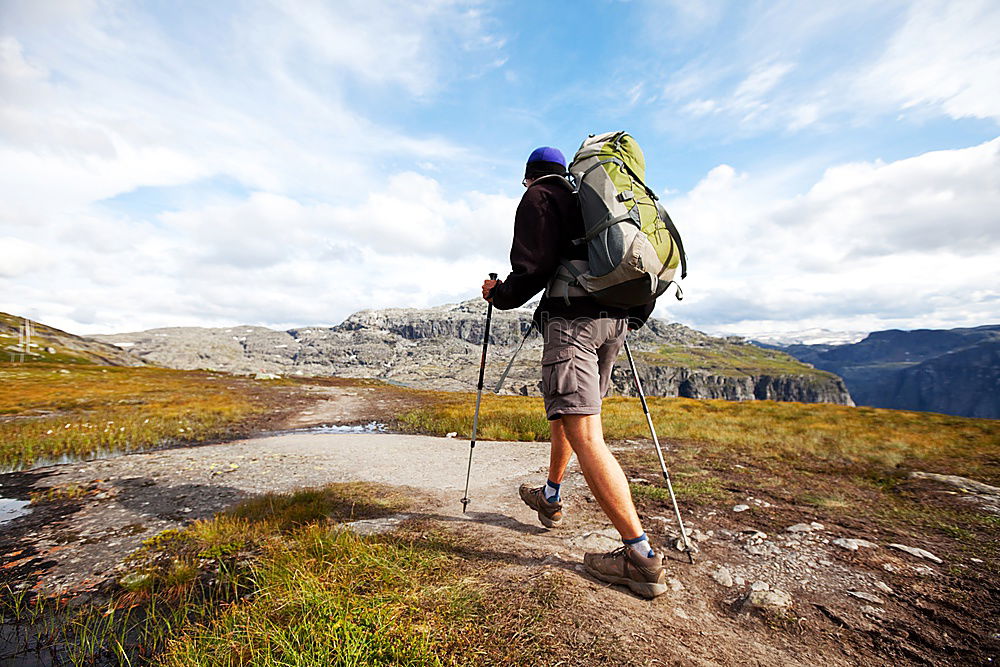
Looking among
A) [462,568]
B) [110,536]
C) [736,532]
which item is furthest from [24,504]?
[736,532]

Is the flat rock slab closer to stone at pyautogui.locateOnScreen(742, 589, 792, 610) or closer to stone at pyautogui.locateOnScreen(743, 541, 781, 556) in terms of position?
stone at pyautogui.locateOnScreen(743, 541, 781, 556)

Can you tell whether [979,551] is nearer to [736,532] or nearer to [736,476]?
[736,532]

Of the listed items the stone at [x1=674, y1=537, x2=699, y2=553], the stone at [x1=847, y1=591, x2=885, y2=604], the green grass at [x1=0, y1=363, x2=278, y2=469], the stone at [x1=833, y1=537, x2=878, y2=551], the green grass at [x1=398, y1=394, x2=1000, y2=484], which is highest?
the green grass at [x1=398, y1=394, x2=1000, y2=484]

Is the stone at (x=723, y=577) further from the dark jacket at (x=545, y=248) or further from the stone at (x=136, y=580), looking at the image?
the stone at (x=136, y=580)

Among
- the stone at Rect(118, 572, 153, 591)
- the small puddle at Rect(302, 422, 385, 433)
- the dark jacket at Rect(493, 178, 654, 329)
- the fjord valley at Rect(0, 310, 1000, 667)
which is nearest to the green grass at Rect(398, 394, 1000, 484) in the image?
the fjord valley at Rect(0, 310, 1000, 667)

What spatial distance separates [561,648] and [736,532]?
3.46 metres

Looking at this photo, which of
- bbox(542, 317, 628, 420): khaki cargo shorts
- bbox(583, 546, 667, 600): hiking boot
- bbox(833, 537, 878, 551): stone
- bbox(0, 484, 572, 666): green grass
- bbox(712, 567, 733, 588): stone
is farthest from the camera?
bbox(833, 537, 878, 551): stone

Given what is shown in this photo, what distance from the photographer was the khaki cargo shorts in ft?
Result: 12.7

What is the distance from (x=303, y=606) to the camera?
3221 mm

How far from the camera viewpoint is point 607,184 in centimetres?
375

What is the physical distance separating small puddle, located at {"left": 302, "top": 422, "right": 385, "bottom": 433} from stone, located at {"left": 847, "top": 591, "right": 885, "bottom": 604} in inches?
663

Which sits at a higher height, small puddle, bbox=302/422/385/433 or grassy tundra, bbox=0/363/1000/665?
grassy tundra, bbox=0/363/1000/665

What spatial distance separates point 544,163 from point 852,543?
5.40m

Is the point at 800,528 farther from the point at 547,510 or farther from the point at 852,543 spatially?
the point at 547,510
